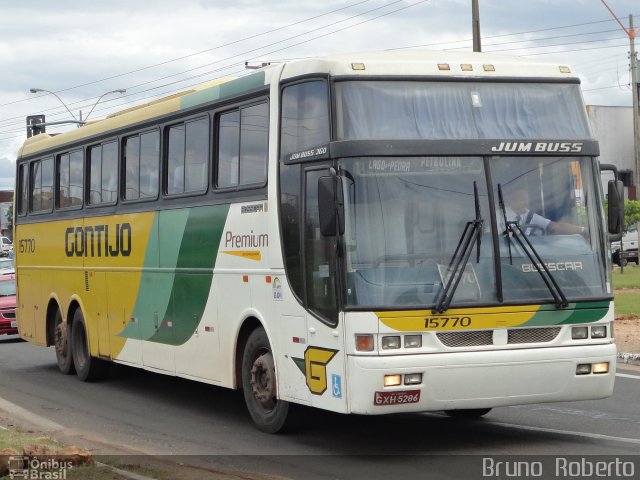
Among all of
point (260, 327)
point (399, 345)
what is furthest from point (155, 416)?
point (399, 345)

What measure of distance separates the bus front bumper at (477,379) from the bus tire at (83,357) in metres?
8.55

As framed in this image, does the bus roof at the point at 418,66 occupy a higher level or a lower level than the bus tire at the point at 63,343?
higher

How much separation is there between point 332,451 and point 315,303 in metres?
1.38

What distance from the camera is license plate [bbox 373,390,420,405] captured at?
9.94 metres

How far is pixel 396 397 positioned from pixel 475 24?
20.9m

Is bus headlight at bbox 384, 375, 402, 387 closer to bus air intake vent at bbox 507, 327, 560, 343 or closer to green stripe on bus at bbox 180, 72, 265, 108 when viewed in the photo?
bus air intake vent at bbox 507, 327, 560, 343

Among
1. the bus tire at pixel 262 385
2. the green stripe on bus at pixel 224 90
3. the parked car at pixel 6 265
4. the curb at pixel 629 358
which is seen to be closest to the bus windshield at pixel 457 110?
the green stripe on bus at pixel 224 90

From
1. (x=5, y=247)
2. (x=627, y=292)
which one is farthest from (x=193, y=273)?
(x=5, y=247)

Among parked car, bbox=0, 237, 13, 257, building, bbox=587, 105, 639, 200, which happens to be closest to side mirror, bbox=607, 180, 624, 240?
building, bbox=587, 105, 639, 200

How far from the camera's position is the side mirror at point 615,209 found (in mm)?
11031

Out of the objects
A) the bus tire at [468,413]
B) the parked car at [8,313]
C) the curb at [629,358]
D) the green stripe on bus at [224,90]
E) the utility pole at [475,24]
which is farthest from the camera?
the utility pole at [475,24]

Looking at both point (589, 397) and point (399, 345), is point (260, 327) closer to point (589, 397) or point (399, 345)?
point (399, 345)

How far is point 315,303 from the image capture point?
10.7 meters

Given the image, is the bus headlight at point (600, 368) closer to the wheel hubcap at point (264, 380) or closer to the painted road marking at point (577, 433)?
the painted road marking at point (577, 433)
